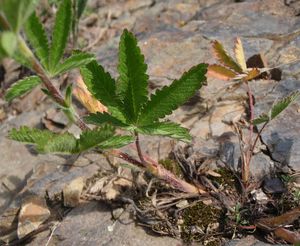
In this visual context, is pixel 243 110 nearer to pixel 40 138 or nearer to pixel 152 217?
pixel 152 217

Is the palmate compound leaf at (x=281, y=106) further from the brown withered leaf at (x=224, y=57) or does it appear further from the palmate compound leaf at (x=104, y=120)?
the palmate compound leaf at (x=104, y=120)

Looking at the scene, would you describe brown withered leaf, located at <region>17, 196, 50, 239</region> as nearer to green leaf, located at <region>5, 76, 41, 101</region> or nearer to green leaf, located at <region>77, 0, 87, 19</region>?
green leaf, located at <region>5, 76, 41, 101</region>

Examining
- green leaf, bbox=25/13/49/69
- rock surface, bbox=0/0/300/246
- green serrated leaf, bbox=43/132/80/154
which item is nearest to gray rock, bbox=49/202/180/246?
rock surface, bbox=0/0/300/246

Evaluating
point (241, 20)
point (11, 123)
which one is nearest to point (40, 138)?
point (11, 123)

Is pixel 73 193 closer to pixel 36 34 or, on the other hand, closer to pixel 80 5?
pixel 36 34

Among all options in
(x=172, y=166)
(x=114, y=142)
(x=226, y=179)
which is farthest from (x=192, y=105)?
(x=114, y=142)
